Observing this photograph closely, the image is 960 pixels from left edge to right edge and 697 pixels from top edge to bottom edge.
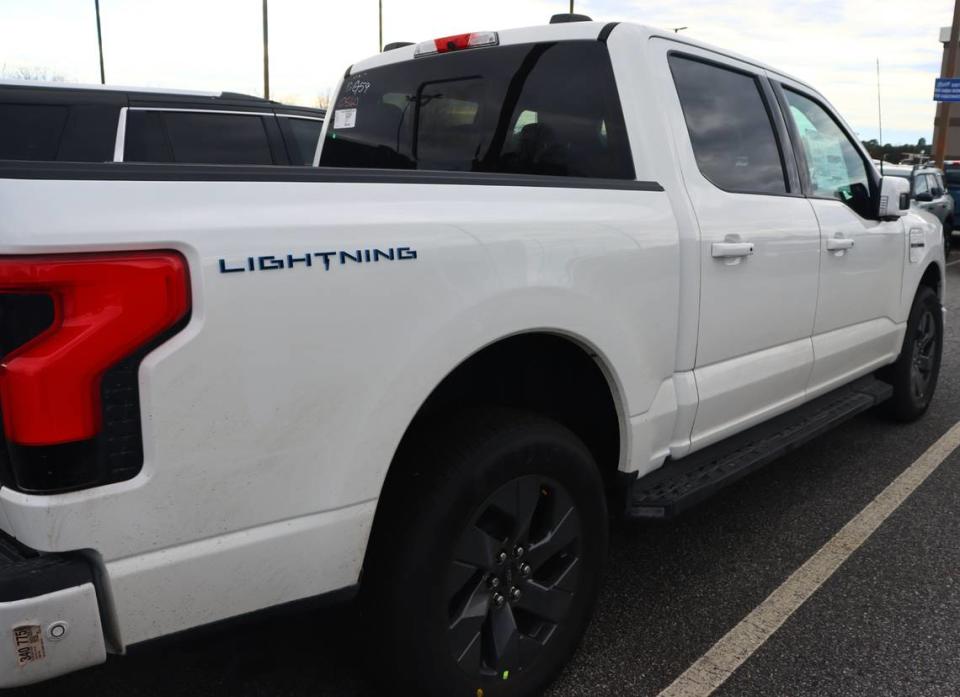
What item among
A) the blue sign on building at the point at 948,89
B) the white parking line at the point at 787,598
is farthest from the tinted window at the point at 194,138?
the blue sign on building at the point at 948,89

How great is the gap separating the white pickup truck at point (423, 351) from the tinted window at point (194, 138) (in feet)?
7.31

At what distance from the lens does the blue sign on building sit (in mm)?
21830

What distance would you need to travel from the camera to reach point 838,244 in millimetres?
3543

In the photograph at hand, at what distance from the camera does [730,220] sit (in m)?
2.87

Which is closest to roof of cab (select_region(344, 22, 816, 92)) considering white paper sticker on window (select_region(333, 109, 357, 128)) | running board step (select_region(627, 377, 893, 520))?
white paper sticker on window (select_region(333, 109, 357, 128))

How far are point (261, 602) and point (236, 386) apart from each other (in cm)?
47

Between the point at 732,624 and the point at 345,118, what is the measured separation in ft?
8.17

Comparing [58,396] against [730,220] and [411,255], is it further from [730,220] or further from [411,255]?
[730,220]

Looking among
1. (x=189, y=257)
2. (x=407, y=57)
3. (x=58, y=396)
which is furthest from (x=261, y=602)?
(x=407, y=57)

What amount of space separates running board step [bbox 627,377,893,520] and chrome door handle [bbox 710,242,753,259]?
2.36 ft

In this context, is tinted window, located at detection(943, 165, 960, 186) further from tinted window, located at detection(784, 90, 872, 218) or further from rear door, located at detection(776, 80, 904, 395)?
tinted window, located at detection(784, 90, 872, 218)

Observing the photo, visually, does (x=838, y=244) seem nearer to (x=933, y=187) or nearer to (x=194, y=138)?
(x=194, y=138)

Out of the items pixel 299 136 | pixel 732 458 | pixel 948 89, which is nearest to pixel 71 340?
pixel 732 458

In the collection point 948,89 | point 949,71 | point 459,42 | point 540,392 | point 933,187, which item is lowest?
point 540,392
